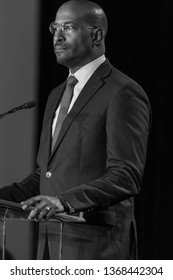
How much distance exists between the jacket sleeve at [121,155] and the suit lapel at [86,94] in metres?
0.09

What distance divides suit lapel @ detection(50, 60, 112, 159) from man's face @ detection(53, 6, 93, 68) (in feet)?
0.30

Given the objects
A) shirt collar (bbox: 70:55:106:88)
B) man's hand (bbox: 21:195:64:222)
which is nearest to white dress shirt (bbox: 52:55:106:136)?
shirt collar (bbox: 70:55:106:88)

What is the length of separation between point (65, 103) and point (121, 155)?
33 centimetres

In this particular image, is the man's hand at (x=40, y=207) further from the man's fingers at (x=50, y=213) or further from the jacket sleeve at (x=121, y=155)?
the jacket sleeve at (x=121, y=155)

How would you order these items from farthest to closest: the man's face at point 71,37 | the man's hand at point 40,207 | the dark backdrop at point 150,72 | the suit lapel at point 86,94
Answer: the dark backdrop at point 150,72, the man's face at point 71,37, the suit lapel at point 86,94, the man's hand at point 40,207

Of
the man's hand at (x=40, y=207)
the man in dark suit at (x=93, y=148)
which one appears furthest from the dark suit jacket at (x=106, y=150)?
the man's hand at (x=40, y=207)

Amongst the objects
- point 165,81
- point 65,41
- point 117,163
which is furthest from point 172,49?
point 117,163

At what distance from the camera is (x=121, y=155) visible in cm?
242

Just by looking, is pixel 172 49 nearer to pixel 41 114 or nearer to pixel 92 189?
pixel 41 114

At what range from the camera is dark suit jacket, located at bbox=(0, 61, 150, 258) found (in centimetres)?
241

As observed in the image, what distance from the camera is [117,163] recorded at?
2.41m

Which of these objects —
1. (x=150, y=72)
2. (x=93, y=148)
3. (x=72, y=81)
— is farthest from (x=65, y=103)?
(x=150, y=72)

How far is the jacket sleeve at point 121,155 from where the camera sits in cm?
233

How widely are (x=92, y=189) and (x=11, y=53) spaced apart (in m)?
1.93
